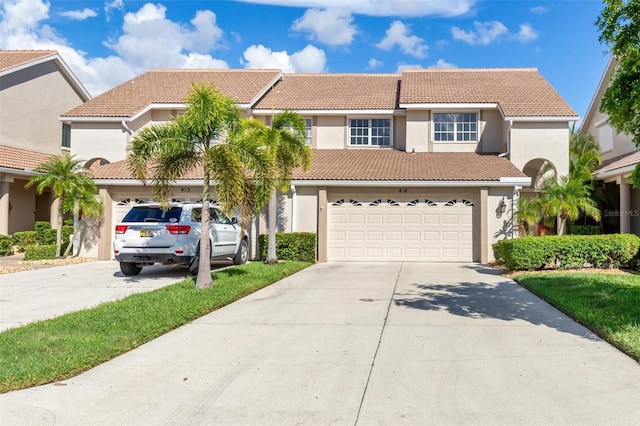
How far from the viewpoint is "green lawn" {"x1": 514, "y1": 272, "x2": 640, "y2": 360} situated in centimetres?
688

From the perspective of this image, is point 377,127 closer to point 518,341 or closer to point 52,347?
point 518,341

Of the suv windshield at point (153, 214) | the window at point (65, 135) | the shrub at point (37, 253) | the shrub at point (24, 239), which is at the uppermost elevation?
the window at point (65, 135)

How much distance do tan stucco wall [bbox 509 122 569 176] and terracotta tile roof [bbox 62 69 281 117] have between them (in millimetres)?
10079

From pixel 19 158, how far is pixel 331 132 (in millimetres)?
12367

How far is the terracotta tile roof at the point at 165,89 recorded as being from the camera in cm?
2072

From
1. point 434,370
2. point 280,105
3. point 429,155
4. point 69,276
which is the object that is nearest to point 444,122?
point 429,155

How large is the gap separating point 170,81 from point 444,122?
1210 centimetres

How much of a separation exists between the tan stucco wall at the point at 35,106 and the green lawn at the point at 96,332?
49.9 ft

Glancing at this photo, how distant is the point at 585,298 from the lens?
9.20 meters

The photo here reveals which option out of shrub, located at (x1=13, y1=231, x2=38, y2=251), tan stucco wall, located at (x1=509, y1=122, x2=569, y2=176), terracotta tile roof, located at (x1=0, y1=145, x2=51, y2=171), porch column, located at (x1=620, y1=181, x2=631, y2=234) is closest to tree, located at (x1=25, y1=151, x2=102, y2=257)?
terracotta tile roof, located at (x1=0, y1=145, x2=51, y2=171)

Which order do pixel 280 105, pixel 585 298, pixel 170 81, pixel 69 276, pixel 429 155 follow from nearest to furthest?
1. pixel 585 298
2. pixel 69 276
3. pixel 429 155
4. pixel 280 105
5. pixel 170 81

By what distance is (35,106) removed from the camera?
22.9 metres

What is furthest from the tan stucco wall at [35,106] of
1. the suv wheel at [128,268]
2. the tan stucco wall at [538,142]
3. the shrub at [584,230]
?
the shrub at [584,230]

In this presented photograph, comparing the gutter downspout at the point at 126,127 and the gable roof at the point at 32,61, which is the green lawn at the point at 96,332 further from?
the gable roof at the point at 32,61
